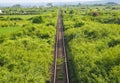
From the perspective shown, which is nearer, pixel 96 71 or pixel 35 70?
pixel 96 71

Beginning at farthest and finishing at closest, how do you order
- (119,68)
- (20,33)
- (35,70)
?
(20,33), (35,70), (119,68)

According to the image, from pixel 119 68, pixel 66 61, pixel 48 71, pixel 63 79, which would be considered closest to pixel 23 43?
pixel 66 61

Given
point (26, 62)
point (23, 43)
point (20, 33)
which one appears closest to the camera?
point (26, 62)

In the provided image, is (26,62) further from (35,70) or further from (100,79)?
(100,79)

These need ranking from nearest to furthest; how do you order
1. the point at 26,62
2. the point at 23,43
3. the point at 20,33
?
the point at 26,62 → the point at 23,43 → the point at 20,33

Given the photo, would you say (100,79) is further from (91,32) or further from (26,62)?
(91,32)

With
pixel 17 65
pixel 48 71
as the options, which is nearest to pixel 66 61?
pixel 48 71

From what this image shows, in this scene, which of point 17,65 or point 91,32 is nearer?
point 17,65

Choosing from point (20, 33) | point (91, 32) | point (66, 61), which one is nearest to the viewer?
point (66, 61)
